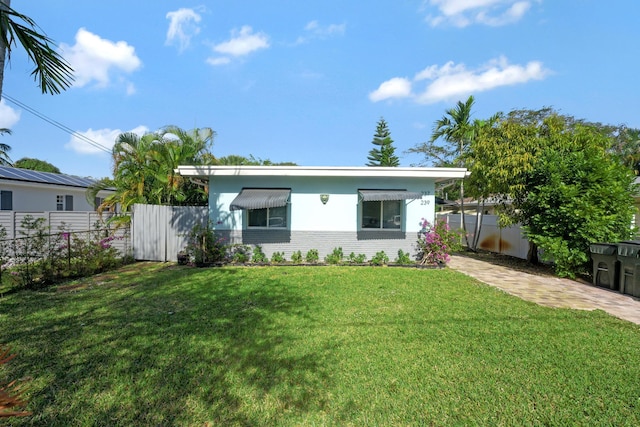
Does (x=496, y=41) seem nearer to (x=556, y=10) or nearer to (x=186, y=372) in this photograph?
(x=556, y=10)

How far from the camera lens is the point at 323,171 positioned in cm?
1152

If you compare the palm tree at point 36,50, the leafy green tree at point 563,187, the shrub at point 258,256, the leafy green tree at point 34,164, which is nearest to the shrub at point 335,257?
the shrub at point 258,256

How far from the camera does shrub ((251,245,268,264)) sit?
460 inches

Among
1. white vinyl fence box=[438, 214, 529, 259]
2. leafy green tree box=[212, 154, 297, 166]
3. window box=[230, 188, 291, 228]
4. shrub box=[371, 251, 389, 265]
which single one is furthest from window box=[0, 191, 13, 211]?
white vinyl fence box=[438, 214, 529, 259]

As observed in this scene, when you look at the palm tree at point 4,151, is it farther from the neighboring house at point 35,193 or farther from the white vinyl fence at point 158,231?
the white vinyl fence at point 158,231

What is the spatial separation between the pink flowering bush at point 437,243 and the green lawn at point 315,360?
382 centimetres

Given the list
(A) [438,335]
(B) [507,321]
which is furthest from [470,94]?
(A) [438,335]

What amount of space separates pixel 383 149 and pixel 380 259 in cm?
2776

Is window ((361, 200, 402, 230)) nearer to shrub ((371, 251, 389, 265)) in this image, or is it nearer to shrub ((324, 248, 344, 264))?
shrub ((371, 251, 389, 265))

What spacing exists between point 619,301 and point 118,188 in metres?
18.7

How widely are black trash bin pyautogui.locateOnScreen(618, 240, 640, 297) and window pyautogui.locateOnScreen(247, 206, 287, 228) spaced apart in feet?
34.9

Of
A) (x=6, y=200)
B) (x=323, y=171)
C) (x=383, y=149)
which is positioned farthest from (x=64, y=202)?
(x=383, y=149)

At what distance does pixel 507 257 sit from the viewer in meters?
14.8

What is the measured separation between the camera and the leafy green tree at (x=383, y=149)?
120 ft
